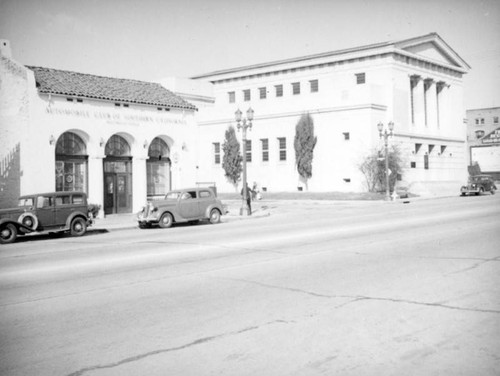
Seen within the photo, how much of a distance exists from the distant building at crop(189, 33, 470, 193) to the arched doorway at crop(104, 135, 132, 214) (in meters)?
22.0

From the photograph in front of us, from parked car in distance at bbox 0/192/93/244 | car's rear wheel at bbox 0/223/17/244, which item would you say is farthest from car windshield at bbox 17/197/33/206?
car's rear wheel at bbox 0/223/17/244

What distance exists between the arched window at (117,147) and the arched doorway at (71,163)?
4.64 feet

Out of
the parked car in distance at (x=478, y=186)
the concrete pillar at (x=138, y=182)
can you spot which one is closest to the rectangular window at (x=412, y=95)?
the parked car in distance at (x=478, y=186)

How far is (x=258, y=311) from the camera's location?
281 inches

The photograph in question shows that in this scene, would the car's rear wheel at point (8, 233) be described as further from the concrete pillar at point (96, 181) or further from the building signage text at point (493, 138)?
the building signage text at point (493, 138)

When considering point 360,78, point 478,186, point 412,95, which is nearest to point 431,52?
point 412,95

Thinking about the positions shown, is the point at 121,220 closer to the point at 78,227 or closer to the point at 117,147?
the point at 117,147

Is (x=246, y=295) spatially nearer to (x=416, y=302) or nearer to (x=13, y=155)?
(x=416, y=302)

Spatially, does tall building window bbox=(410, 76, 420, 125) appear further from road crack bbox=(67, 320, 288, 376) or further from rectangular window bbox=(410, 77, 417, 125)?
road crack bbox=(67, 320, 288, 376)

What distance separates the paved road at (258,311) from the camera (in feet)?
17.3

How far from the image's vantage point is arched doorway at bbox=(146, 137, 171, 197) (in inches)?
1198

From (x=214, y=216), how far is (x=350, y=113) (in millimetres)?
25024

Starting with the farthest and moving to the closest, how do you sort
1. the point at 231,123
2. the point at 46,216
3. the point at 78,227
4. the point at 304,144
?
the point at 231,123, the point at 304,144, the point at 78,227, the point at 46,216

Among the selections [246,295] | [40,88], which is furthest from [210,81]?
[246,295]
